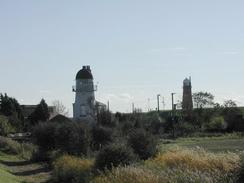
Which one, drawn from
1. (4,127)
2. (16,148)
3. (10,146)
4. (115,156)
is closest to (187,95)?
Answer: (4,127)

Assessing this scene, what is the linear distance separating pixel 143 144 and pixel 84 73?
228 ft

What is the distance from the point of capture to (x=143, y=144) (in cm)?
3219

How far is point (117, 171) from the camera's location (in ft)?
71.2

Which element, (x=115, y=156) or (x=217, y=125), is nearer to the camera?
(x=115, y=156)

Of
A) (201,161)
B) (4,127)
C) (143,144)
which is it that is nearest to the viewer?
(201,161)

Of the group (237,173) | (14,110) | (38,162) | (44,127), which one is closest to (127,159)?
(237,173)

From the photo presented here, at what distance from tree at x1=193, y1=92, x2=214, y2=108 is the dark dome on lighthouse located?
37128 millimetres

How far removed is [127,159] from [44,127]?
97.9 feet

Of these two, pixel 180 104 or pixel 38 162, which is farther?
pixel 180 104

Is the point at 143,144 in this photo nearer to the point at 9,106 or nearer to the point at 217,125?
the point at 217,125

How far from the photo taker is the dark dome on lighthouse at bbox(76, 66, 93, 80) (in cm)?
10025

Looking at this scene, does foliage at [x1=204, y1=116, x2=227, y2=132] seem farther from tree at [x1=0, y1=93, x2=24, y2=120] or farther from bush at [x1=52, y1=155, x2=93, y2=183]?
bush at [x1=52, y1=155, x2=93, y2=183]

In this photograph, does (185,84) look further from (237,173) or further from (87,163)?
(237,173)

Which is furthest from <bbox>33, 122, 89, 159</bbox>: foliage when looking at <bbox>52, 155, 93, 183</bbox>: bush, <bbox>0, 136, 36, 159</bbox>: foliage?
<bbox>52, 155, 93, 183</bbox>: bush
